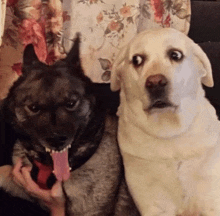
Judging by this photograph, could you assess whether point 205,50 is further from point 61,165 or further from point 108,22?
point 61,165

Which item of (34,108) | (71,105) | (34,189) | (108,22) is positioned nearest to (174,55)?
(71,105)

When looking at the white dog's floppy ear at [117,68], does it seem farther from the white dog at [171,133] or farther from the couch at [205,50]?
the couch at [205,50]

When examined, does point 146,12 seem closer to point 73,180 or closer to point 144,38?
point 144,38

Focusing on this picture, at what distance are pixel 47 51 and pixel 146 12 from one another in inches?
20.7

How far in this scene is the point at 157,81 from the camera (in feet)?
3.46

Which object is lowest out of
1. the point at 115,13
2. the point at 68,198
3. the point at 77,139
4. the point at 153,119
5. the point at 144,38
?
the point at 68,198

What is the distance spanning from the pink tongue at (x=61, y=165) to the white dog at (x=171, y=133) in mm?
211

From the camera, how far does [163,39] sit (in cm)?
114

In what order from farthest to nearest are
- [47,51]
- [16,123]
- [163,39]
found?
[47,51]
[16,123]
[163,39]

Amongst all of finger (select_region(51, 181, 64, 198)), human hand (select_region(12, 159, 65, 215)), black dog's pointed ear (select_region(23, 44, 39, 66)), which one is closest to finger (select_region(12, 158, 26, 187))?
human hand (select_region(12, 159, 65, 215))

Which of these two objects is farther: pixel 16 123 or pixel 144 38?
pixel 16 123

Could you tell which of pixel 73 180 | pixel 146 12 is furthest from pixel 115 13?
pixel 73 180

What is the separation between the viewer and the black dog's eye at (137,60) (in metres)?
1.15

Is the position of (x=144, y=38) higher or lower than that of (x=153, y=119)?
higher
